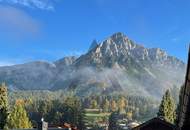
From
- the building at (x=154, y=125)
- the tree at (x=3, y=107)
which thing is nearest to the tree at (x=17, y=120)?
the tree at (x=3, y=107)

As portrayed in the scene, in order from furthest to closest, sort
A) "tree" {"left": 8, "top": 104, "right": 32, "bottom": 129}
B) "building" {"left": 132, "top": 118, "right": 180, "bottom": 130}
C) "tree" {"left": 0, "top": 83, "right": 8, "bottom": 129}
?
1. "tree" {"left": 8, "top": 104, "right": 32, "bottom": 129}
2. "tree" {"left": 0, "top": 83, "right": 8, "bottom": 129}
3. "building" {"left": 132, "top": 118, "right": 180, "bottom": 130}

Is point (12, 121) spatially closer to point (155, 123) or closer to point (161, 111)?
point (161, 111)

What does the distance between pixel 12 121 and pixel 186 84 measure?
132 meters

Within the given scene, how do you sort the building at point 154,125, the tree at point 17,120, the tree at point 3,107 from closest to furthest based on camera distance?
1. the building at point 154,125
2. the tree at point 3,107
3. the tree at point 17,120

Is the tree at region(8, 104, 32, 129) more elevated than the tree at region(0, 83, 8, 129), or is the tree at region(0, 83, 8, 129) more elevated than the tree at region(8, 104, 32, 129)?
the tree at region(0, 83, 8, 129)

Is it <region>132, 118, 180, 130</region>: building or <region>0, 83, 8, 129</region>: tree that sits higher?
<region>0, 83, 8, 129</region>: tree

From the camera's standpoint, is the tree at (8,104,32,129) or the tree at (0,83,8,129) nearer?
the tree at (0,83,8,129)

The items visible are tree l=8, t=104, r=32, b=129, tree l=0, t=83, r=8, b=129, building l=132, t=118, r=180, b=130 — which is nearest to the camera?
building l=132, t=118, r=180, b=130

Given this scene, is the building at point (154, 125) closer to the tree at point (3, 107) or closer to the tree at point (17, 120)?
the tree at point (3, 107)

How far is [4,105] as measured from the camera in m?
109

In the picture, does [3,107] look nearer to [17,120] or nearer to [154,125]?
[17,120]

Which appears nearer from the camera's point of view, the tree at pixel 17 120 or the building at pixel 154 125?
the building at pixel 154 125

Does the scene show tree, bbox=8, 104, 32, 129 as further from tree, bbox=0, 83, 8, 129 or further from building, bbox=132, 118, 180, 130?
building, bbox=132, 118, 180, 130

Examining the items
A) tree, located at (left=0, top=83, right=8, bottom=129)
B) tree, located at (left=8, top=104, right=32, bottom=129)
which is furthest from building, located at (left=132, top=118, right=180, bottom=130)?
tree, located at (left=8, top=104, right=32, bottom=129)
